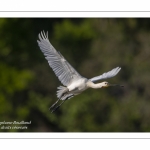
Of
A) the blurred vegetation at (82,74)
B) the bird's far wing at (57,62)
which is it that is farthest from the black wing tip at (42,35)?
the blurred vegetation at (82,74)

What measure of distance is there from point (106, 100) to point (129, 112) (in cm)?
62

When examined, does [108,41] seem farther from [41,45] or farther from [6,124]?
[41,45]

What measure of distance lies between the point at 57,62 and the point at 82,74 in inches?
287

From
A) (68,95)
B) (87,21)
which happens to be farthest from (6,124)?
(68,95)

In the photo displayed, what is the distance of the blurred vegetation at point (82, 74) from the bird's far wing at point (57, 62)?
7.08 metres

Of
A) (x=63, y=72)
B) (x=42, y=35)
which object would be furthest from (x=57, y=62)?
(x=42, y=35)

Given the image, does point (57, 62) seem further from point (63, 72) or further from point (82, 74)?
point (82, 74)

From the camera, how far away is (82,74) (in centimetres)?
1762

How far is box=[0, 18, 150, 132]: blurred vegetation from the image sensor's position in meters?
18.1

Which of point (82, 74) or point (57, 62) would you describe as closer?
point (57, 62)

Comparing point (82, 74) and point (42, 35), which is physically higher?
point (42, 35)

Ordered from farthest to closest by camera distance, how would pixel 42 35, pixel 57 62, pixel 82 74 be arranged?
pixel 82 74 < pixel 57 62 < pixel 42 35

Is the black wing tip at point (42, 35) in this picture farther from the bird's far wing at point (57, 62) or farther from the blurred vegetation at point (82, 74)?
the blurred vegetation at point (82, 74)

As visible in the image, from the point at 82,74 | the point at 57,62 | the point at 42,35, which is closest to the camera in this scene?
the point at 42,35
